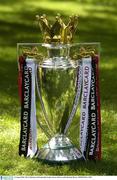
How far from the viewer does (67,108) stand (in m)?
5.11

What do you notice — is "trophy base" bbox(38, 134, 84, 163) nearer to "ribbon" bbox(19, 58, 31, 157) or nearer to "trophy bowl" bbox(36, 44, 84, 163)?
"trophy bowl" bbox(36, 44, 84, 163)

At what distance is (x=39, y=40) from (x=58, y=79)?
21.6 feet

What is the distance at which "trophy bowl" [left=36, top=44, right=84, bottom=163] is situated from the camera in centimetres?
500

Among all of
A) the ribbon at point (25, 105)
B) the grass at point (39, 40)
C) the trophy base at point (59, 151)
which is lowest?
the grass at point (39, 40)

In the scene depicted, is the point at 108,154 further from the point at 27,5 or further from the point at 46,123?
the point at 27,5

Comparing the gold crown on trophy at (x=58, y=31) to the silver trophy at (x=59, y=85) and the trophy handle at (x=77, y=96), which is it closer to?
the silver trophy at (x=59, y=85)

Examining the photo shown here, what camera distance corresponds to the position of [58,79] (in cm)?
501

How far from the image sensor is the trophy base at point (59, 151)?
5137mm

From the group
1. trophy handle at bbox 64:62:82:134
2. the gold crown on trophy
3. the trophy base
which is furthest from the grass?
the gold crown on trophy

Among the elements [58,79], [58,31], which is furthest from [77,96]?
[58,31]

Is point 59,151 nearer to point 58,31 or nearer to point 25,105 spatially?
point 25,105

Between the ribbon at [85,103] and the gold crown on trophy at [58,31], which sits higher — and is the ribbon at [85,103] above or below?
below

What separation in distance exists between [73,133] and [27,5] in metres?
11.9

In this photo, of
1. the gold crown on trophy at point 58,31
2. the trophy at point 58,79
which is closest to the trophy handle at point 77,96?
the trophy at point 58,79
